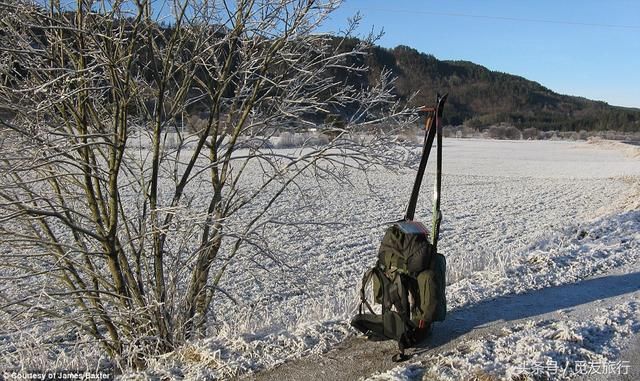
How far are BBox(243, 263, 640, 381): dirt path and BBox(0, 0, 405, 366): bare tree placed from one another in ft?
5.45

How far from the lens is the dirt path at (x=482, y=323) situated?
3887 mm

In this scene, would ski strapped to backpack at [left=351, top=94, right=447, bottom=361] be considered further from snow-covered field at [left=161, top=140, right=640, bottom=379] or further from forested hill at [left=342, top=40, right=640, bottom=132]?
forested hill at [left=342, top=40, right=640, bottom=132]

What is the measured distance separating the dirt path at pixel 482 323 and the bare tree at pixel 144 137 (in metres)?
1.66

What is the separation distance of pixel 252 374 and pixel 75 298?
3.19 m

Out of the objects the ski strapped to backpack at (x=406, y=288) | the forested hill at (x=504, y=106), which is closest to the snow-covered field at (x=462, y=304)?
the ski strapped to backpack at (x=406, y=288)

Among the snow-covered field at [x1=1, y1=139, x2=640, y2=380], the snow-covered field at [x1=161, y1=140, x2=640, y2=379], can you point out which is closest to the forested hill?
the snow-covered field at [x1=161, y1=140, x2=640, y2=379]

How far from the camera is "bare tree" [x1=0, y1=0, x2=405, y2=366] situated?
5.39 metres

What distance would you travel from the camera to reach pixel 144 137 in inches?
271

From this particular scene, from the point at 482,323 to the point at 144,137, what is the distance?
15.2 ft

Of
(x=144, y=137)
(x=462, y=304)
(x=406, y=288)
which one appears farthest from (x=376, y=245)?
(x=406, y=288)

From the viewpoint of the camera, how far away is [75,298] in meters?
6.17

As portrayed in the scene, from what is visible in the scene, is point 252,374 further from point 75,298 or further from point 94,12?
point 94,12

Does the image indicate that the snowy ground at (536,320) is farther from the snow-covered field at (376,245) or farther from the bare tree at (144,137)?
the bare tree at (144,137)

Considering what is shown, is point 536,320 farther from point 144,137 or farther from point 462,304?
point 144,137
